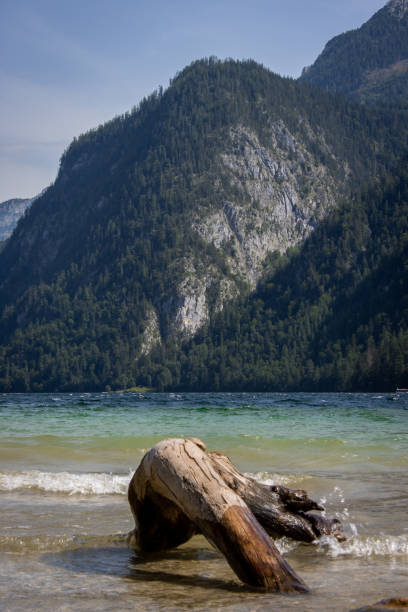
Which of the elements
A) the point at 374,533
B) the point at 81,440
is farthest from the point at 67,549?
the point at 81,440

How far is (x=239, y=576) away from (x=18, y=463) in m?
12.0

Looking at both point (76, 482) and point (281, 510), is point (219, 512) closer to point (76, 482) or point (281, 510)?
point (281, 510)

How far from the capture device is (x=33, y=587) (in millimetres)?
6875

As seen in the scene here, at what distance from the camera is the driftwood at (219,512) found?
6848 millimetres

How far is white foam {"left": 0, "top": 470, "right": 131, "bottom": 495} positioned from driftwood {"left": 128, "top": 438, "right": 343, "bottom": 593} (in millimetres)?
4476

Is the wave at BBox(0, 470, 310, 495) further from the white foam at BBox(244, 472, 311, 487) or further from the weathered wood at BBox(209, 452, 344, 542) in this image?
the weathered wood at BBox(209, 452, 344, 542)

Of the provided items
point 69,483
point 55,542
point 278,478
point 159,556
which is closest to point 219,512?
point 159,556

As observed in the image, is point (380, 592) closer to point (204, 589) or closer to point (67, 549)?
point (204, 589)

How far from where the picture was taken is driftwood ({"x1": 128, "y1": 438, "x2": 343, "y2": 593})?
685 cm

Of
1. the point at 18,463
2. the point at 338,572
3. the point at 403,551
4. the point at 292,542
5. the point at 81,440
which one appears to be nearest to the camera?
the point at 338,572

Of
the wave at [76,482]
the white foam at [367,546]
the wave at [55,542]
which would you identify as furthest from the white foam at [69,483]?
the white foam at [367,546]

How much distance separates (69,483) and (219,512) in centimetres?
720

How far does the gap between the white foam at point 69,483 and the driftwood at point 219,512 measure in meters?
4.48

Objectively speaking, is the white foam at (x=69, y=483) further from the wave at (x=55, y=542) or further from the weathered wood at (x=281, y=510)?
the weathered wood at (x=281, y=510)
